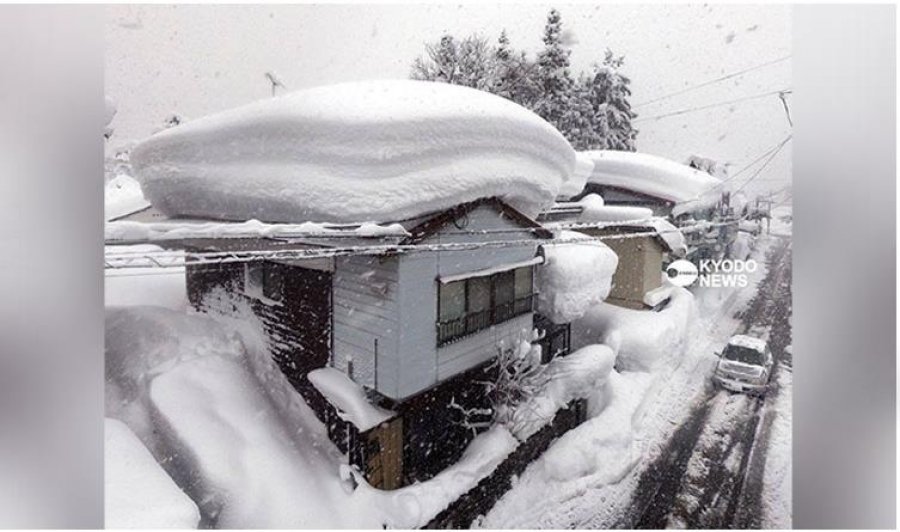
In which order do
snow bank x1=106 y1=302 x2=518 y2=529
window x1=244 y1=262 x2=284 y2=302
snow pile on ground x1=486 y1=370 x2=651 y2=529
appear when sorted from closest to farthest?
1. snow bank x1=106 y1=302 x2=518 y2=529
2. window x1=244 y1=262 x2=284 y2=302
3. snow pile on ground x1=486 y1=370 x2=651 y2=529

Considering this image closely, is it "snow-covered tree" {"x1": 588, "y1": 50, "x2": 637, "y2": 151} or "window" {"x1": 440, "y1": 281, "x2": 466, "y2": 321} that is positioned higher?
"snow-covered tree" {"x1": 588, "y1": 50, "x2": 637, "y2": 151}

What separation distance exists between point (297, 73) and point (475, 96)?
41.2 inches

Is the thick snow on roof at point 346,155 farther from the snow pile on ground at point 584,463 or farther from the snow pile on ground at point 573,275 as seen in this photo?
the snow pile on ground at point 584,463

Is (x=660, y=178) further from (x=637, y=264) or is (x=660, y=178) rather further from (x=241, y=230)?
(x=241, y=230)

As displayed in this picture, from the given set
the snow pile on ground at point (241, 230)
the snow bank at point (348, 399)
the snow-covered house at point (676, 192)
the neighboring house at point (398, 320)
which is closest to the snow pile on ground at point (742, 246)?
the snow-covered house at point (676, 192)

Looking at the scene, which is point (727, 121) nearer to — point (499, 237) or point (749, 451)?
point (499, 237)

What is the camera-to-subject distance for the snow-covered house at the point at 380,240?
2.10 metres

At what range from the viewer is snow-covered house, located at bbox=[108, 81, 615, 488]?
2098mm

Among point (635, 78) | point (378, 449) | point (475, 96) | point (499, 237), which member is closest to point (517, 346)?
point (499, 237)

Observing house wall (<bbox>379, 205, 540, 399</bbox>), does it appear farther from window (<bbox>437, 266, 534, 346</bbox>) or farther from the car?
the car

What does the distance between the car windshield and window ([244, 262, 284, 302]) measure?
2726 millimetres

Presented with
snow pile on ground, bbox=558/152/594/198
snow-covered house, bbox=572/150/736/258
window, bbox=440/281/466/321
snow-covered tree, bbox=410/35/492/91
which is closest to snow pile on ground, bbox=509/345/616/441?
window, bbox=440/281/466/321

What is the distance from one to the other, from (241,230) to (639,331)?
2370 millimetres
